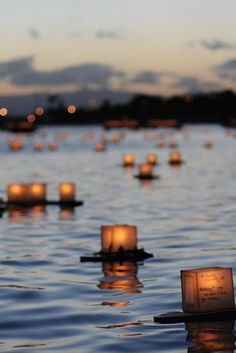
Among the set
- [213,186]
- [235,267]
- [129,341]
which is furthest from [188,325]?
[213,186]

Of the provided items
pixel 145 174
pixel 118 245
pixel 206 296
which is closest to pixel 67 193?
pixel 118 245

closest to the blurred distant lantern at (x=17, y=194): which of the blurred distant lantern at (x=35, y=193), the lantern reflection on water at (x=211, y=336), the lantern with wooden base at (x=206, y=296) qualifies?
the blurred distant lantern at (x=35, y=193)

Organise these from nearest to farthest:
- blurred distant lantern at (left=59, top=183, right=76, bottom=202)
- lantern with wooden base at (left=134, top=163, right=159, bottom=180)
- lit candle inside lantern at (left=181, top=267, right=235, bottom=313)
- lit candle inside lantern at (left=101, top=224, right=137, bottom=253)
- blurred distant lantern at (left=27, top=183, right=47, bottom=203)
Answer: lit candle inside lantern at (left=181, top=267, right=235, bottom=313) < lit candle inside lantern at (left=101, top=224, right=137, bottom=253) < blurred distant lantern at (left=59, top=183, right=76, bottom=202) < blurred distant lantern at (left=27, top=183, right=47, bottom=203) < lantern with wooden base at (left=134, top=163, right=159, bottom=180)

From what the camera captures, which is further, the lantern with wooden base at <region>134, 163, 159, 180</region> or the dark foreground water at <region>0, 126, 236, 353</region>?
the lantern with wooden base at <region>134, 163, 159, 180</region>

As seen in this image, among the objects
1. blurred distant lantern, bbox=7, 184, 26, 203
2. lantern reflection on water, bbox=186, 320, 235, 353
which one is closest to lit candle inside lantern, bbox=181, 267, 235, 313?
lantern reflection on water, bbox=186, 320, 235, 353

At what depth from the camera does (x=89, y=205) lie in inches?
1499

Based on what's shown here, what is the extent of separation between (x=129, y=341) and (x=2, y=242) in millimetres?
12729

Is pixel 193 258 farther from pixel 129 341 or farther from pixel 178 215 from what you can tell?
pixel 178 215

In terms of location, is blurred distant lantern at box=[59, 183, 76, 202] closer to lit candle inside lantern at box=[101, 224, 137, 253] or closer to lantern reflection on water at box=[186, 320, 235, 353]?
lit candle inside lantern at box=[101, 224, 137, 253]

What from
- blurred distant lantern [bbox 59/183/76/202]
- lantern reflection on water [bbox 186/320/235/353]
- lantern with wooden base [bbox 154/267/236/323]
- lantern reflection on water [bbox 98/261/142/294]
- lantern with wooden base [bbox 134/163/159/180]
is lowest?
lantern reflection on water [bbox 186/320/235/353]

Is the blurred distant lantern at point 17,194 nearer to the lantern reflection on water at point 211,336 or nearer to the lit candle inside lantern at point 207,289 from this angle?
the lit candle inside lantern at point 207,289

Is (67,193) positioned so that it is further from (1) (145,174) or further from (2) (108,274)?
(2) (108,274)

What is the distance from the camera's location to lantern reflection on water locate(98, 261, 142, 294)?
60.2 ft

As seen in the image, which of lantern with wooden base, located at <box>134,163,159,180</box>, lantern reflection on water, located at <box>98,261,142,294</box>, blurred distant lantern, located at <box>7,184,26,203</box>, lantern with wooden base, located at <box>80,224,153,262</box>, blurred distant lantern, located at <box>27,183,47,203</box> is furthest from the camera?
lantern with wooden base, located at <box>134,163,159,180</box>
